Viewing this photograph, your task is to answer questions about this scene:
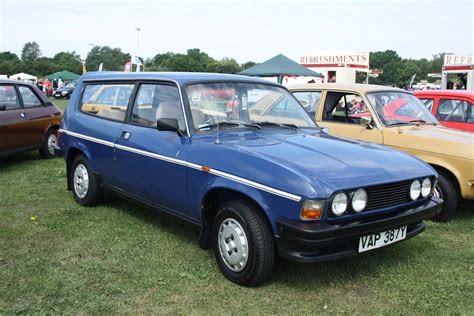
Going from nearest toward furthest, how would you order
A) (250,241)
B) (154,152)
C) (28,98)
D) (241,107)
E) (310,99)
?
(250,241), (154,152), (241,107), (310,99), (28,98)

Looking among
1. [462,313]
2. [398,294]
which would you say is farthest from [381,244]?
[462,313]

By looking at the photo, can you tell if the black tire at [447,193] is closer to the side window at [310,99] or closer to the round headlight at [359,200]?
the side window at [310,99]

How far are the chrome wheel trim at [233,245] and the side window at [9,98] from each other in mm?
5954

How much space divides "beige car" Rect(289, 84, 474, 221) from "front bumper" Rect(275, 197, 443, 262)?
80.7 inches

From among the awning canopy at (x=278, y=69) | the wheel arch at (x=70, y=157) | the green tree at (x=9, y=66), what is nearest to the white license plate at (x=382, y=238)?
the wheel arch at (x=70, y=157)

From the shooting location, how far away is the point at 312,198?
317 cm

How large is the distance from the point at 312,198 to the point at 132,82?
275 cm

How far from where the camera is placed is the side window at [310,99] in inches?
269

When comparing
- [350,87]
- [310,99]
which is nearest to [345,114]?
[350,87]

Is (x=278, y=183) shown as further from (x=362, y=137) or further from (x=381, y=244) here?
(x=362, y=137)

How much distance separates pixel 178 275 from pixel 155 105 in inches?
68.6

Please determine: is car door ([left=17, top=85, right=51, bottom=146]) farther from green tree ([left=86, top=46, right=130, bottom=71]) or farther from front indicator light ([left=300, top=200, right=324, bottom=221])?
green tree ([left=86, top=46, right=130, bottom=71])

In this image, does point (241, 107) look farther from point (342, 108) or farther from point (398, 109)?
point (398, 109)

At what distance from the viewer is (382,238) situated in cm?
366
